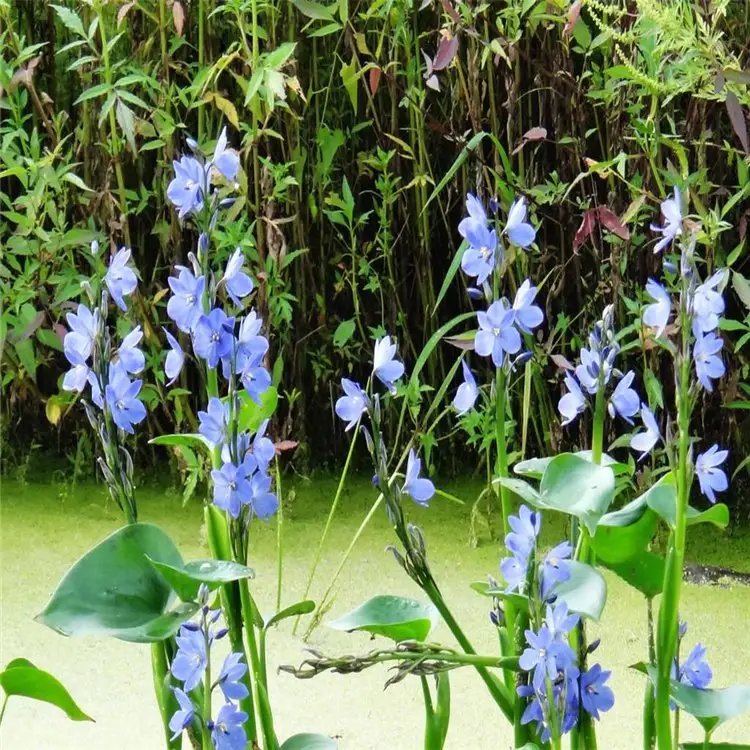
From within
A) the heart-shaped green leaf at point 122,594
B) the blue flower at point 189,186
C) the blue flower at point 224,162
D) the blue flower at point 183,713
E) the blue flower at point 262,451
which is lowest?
the blue flower at point 183,713

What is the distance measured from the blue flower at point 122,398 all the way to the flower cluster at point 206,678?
0.42ft

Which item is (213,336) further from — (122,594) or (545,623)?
(545,623)

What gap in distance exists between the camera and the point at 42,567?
164 cm

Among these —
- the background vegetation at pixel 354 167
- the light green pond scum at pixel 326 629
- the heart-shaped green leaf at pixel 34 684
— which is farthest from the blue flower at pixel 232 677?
the background vegetation at pixel 354 167

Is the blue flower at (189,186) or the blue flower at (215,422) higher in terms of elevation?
the blue flower at (189,186)

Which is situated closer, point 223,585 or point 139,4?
point 223,585

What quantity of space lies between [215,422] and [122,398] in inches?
2.8

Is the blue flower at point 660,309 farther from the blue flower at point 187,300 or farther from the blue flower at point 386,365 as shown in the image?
the blue flower at point 187,300

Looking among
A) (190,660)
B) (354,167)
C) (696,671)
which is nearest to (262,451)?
(190,660)

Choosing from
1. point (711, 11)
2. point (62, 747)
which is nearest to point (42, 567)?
point (62, 747)

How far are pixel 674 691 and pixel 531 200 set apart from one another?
1.03 metres

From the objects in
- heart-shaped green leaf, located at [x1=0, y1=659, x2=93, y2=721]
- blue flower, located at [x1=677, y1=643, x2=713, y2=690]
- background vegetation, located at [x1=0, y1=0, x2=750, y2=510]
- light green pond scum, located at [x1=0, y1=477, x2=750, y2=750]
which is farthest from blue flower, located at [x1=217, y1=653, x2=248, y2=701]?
background vegetation, located at [x1=0, y1=0, x2=750, y2=510]

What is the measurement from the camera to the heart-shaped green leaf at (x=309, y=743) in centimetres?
79

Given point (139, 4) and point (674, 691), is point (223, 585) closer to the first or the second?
point (674, 691)
